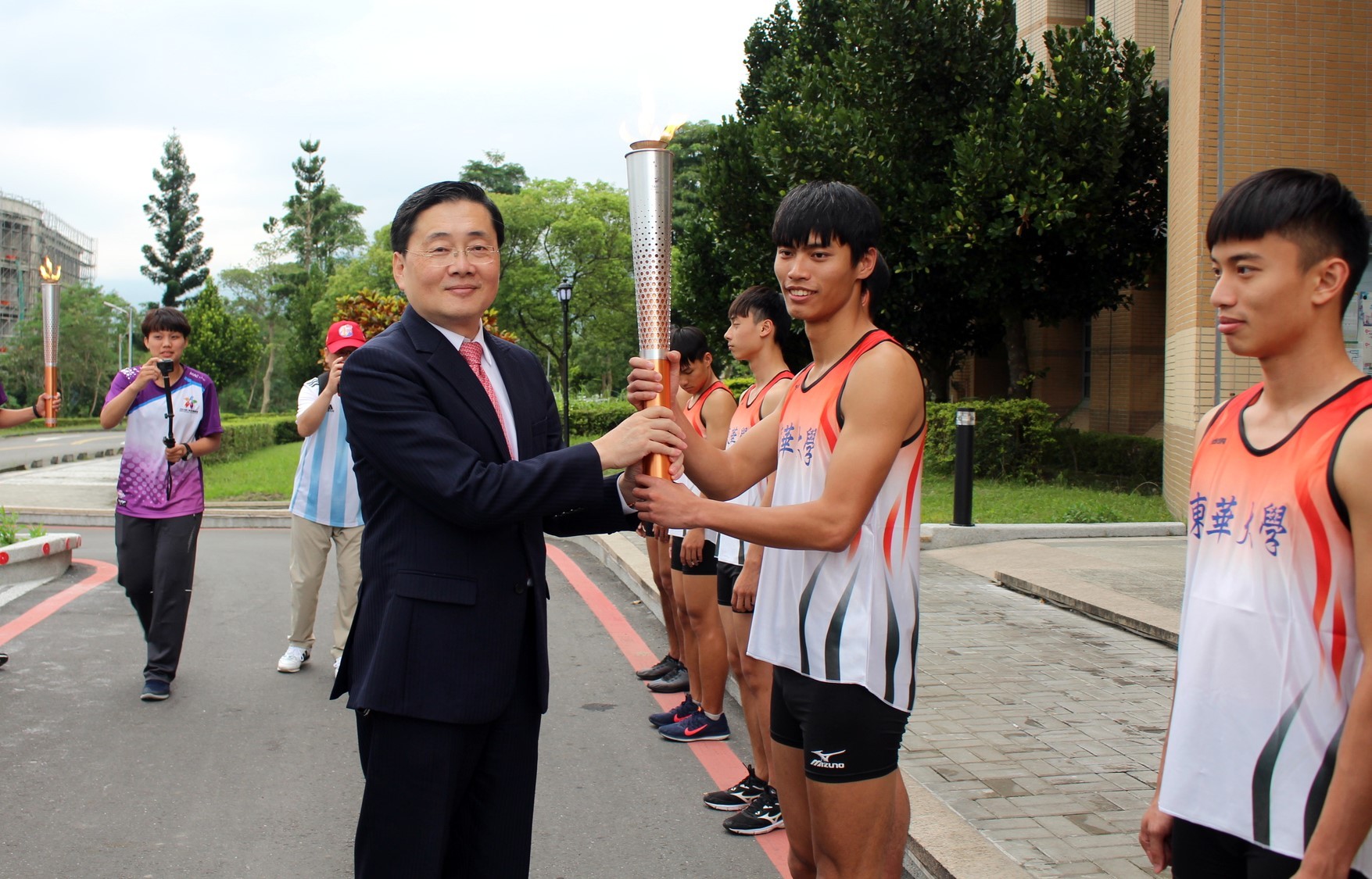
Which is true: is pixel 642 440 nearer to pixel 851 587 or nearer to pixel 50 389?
pixel 851 587

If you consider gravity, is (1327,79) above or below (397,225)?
above

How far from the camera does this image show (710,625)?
5219 mm

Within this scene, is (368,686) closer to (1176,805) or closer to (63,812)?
(1176,805)

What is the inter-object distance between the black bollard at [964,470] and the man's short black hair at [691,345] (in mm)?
6455

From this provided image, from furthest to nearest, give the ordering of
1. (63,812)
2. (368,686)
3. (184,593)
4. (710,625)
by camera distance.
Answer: (184,593) → (710,625) → (63,812) → (368,686)

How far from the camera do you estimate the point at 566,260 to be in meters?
43.3

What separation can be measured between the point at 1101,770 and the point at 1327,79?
31.6 feet

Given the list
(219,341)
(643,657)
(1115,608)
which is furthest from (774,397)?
(219,341)

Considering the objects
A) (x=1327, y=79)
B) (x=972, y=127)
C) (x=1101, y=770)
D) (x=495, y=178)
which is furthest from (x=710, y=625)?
(x=495, y=178)

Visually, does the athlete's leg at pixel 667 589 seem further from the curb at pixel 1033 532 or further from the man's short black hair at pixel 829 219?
the curb at pixel 1033 532

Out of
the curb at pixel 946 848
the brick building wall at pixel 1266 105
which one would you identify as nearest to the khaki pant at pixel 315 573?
the curb at pixel 946 848

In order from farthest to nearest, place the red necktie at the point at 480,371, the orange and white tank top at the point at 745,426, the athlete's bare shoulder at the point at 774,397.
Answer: the orange and white tank top at the point at 745,426 → the athlete's bare shoulder at the point at 774,397 → the red necktie at the point at 480,371

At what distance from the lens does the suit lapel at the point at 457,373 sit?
101 inches

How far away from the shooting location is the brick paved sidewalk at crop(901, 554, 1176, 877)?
3.86 m
